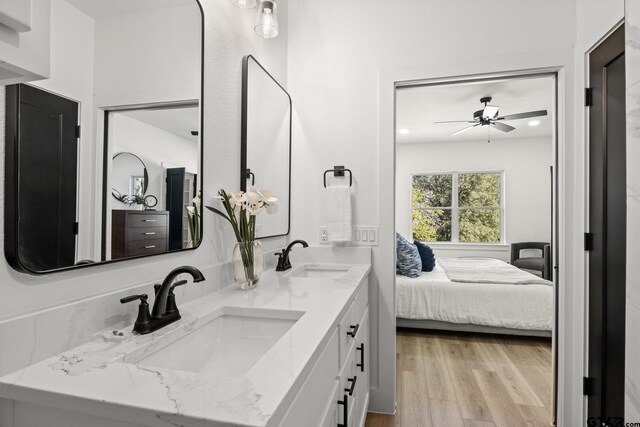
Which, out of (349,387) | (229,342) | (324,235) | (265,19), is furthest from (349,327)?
(265,19)

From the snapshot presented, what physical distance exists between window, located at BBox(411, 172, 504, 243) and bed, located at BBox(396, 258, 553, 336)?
257cm

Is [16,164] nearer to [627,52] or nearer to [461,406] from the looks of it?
[627,52]

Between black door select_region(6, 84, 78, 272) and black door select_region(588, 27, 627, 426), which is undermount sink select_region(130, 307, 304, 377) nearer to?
black door select_region(6, 84, 78, 272)

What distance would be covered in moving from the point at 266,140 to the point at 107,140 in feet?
3.45

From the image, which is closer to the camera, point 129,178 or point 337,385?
point 129,178

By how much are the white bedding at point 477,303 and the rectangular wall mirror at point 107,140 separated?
102 inches

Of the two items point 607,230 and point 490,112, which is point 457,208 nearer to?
point 490,112

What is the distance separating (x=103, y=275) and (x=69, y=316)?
138 millimetres

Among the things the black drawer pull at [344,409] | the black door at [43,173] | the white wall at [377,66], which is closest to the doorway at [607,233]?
the white wall at [377,66]

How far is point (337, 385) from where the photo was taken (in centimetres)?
111

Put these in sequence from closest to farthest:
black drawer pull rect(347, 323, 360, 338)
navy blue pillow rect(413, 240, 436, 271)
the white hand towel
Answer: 1. black drawer pull rect(347, 323, 360, 338)
2. the white hand towel
3. navy blue pillow rect(413, 240, 436, 271)

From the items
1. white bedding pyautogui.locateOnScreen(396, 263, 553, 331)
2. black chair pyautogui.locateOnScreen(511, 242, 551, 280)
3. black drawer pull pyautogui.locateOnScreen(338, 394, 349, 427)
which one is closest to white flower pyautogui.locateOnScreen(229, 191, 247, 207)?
black drawer pull pyautogui.locateOnScreen(338, 394, 349, 427)

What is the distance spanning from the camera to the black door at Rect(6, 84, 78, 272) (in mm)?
706

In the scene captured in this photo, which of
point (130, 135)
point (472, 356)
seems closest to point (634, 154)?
point (130, 135)
